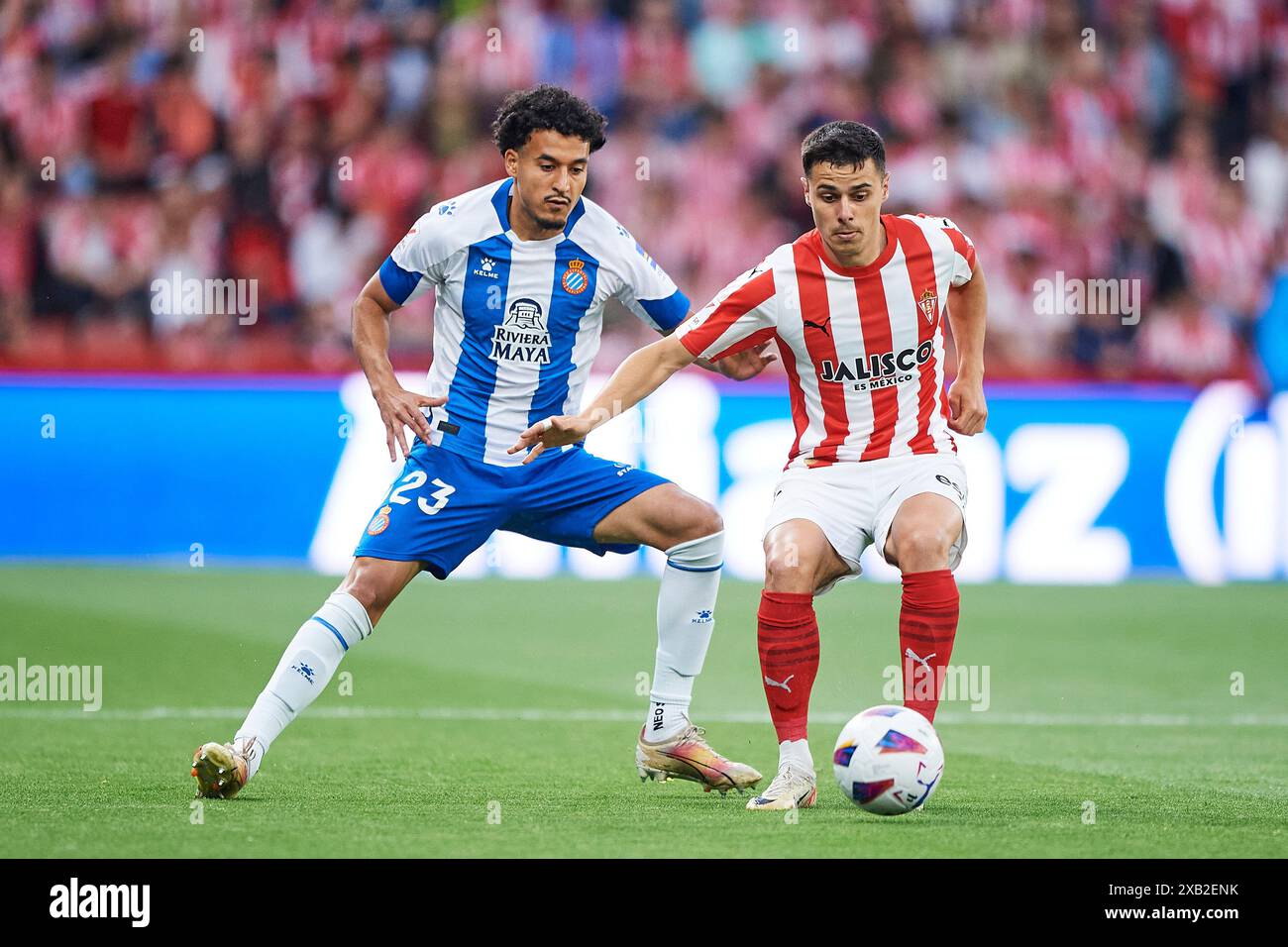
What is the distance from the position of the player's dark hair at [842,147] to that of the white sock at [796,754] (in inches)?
72.6

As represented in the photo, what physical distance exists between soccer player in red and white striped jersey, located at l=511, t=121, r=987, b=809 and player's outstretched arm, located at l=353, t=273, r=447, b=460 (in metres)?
0.59

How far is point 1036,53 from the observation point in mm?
16734

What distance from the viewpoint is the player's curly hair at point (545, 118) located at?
21.0ft

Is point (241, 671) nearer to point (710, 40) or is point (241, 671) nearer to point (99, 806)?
point (99, 806)

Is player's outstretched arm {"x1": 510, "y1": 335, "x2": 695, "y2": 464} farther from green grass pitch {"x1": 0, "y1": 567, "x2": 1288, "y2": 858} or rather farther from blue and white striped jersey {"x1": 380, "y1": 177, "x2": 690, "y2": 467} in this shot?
green grass pitch {"x1": 0, "y1": 567, "x2": 1288, "y2": 858}

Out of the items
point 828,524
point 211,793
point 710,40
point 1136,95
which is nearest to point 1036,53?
point 1136,95

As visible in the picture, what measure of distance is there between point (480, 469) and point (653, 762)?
1173 mm

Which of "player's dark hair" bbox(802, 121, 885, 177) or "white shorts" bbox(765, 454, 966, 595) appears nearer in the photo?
"player's dark hair" bbox(802, 121, 885, 177)

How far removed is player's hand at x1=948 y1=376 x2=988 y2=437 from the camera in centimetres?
658

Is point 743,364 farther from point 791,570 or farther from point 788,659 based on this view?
point 788,659

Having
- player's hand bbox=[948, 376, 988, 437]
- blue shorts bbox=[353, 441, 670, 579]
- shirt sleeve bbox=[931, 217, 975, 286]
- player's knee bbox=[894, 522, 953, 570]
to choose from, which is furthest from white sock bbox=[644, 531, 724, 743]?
shirt sleeve bbox=[931, 217, 975, 286]

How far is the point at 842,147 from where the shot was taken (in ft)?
19.8

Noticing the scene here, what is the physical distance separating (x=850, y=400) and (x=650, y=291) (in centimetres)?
85

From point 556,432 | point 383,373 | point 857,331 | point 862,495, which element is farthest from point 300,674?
point 857,331
